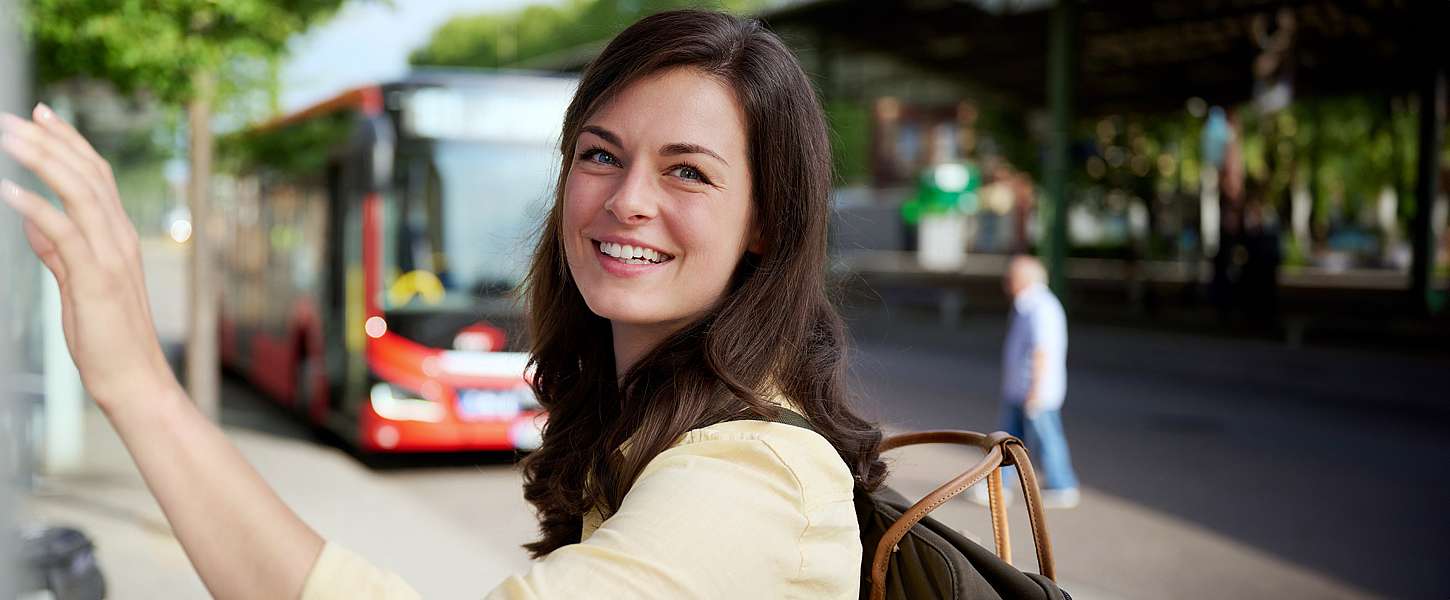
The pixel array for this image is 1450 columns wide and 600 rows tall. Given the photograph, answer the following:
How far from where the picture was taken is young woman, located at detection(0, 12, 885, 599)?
2.98 feet

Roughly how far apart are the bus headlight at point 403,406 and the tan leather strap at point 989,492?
7.47 m

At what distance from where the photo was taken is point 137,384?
913mm

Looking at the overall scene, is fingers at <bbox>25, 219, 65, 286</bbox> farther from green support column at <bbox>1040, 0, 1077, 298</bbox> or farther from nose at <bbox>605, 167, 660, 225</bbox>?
green support column at <bbox>1040, 0, 1077, 298</bbox>

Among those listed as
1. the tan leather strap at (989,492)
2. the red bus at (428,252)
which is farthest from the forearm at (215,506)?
the red bus at (428,252)

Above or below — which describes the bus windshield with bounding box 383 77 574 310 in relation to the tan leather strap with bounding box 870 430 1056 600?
above

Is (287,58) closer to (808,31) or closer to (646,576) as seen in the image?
(646,576)

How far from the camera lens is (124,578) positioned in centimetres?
581

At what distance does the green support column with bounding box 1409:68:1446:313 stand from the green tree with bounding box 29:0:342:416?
17.2 metres

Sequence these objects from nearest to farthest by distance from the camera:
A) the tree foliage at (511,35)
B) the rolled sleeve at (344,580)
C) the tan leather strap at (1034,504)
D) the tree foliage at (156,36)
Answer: the rolled sleeve at (344,580) < the tan leather strap at (1034,504) < the tree foliage at (156,36) < the tree foliage at (511,35)

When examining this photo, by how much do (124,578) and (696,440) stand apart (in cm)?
539

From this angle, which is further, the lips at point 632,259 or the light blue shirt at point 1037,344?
the light blue shirt at point 1037,344

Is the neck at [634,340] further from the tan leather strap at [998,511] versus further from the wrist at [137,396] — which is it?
the wrist at [137,396]

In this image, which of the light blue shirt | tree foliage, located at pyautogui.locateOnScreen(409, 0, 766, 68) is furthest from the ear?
tree foliage, located at pyautogui.locateOnScreen(409, 0, 766, 68)

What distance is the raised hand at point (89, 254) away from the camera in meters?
0.86
